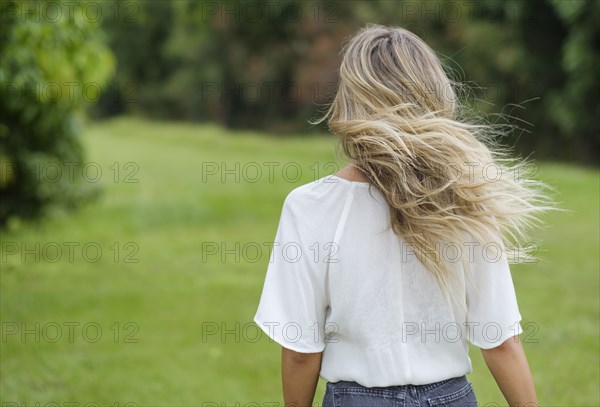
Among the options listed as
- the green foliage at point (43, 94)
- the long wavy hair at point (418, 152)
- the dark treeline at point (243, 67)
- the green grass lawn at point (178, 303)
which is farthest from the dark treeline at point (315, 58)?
the long wavy hair at point (418, 152)

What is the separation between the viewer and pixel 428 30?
3112 centimetres

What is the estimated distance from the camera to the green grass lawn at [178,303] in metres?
5.20

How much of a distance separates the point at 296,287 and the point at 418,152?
51cm

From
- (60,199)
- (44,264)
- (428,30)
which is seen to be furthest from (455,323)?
(428,30)

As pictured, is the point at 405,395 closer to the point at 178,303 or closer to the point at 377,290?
the point at 377,290

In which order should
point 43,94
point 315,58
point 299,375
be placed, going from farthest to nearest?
point 315,58 → point 43,94 → point 299,375

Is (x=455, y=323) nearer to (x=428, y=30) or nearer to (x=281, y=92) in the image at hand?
(x=428, y=30)

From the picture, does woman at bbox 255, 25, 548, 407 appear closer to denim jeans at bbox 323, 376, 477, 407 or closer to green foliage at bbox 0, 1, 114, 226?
denim jeans at bbox 323, 376, 477, 407

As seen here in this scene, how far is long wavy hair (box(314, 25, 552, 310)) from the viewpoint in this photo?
2.18 m

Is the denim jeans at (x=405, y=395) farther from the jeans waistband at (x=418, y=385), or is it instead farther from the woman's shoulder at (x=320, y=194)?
the woman's shoulder at (x=320, y=194)

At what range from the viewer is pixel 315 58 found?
35.0 meters

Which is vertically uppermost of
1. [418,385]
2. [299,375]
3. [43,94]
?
[418,385]

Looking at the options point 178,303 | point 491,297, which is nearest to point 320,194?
point 491,297

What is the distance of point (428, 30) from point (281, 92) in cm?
947
